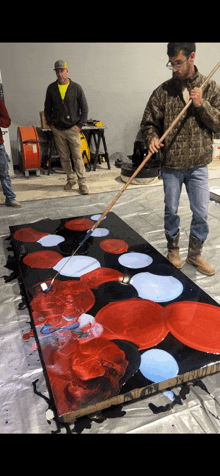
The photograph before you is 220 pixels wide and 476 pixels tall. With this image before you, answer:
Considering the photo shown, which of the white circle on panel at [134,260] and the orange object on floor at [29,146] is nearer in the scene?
the white circle on panel at [134,260]

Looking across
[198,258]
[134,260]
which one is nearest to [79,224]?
[134,260]

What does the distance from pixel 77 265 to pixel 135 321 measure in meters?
0.63

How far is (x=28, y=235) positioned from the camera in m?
2.46

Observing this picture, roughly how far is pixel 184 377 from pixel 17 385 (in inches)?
27.4

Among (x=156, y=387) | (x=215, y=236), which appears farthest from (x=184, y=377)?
(x=215, y=236)

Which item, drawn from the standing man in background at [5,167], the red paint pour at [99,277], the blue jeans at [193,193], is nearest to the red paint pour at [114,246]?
the red paint pour at [99,277]

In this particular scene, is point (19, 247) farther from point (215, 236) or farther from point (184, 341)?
point (215, 236)

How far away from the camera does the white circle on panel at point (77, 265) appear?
77.3 inches

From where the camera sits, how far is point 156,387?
1271mm

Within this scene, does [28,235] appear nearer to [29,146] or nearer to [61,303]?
[61,303]

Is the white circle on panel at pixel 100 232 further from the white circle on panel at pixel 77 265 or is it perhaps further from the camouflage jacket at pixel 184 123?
the camouflage jacket at pixel 184 123

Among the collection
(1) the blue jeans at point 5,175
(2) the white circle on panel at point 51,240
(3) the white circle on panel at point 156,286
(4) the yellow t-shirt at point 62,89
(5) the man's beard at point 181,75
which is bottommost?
(3) the white circle on panel at point 156,286

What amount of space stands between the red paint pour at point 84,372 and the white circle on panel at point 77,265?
59cm

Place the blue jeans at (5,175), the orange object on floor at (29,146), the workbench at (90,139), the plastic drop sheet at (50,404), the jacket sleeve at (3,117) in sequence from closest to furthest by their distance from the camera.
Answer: the plastic drop sheet at (50,404) < the jacket sleeve at (3,117) < the blue jeans at (5,175) < the orange object on floor at (29,146) < the workbench at (90,139)
